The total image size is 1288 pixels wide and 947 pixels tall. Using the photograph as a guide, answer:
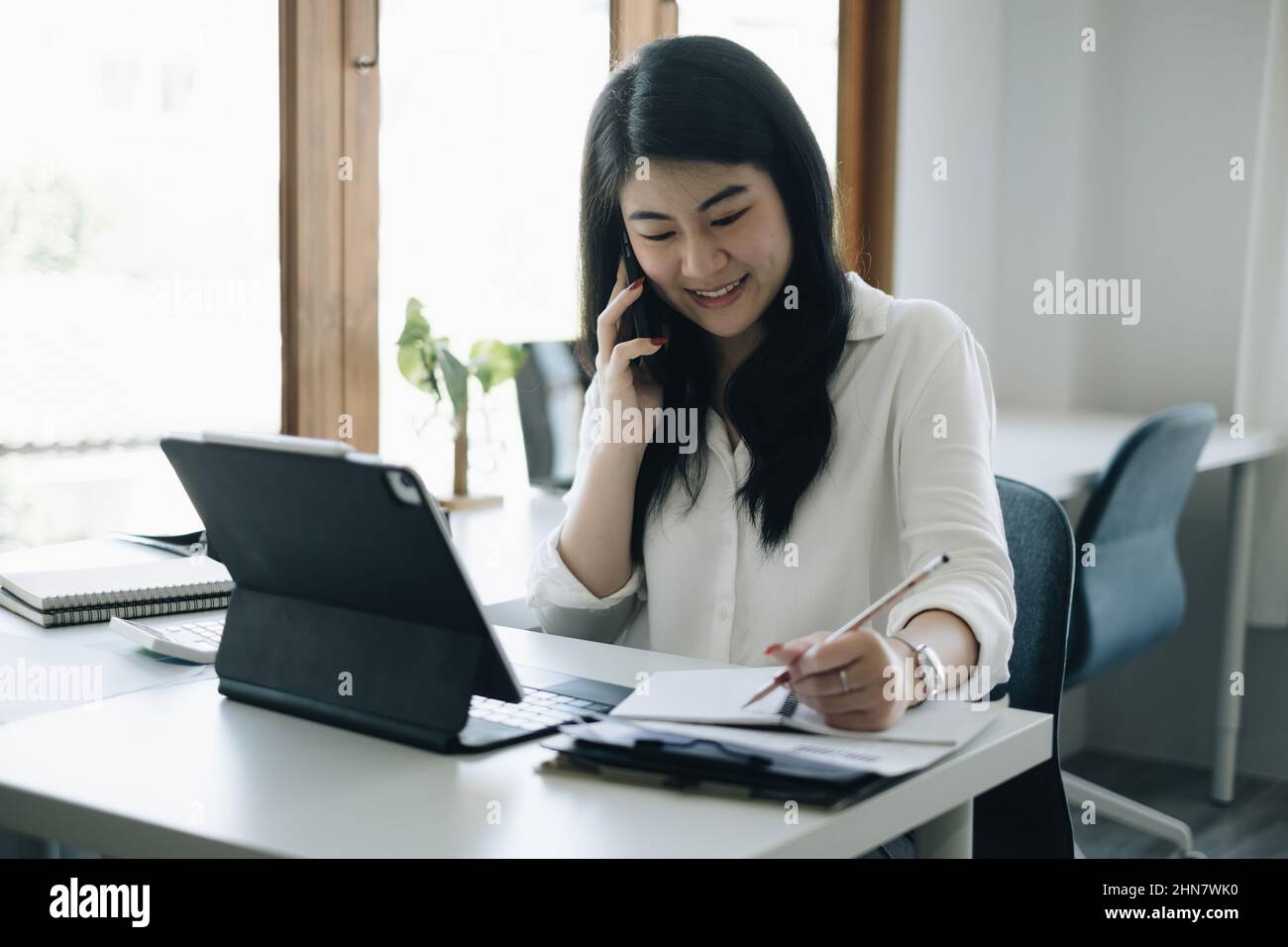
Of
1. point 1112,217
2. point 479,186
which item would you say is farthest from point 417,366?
point 1112,217

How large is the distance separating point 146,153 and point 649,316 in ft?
2.72

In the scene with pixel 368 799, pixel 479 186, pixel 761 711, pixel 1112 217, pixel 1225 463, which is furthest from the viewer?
pixel 1112 217

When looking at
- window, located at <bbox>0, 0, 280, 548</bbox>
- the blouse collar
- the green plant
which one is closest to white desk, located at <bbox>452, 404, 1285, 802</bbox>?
the green plant

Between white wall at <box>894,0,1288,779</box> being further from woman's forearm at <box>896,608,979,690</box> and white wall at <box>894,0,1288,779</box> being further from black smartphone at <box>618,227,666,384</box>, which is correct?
woman's forearm at <box>896,608,979,690</box>

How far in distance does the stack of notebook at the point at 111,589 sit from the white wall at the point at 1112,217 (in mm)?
1959

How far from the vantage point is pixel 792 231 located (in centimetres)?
143

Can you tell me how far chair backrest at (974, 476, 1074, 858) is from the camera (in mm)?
1320

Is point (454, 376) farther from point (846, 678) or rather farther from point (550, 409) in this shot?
point (846, 678)

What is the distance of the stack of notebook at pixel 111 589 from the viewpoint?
1357 millimetres

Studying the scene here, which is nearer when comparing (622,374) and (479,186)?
(622,374)

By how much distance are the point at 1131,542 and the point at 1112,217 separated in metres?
1.09
